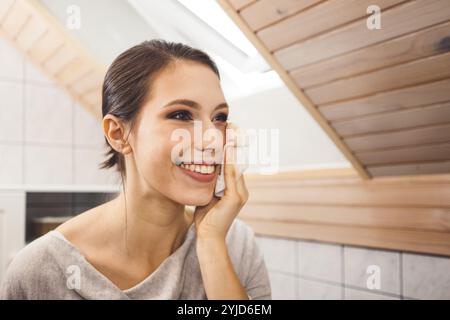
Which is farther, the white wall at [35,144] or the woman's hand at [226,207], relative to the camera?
the white wall at [35,144]

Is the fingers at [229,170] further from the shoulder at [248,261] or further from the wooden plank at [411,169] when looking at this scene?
the wooden plank at [411,169]

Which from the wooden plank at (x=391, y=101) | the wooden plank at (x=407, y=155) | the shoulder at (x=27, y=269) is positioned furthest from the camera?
the wooden plank at (x=407, y=155)

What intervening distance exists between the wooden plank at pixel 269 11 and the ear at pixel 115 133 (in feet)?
1.30

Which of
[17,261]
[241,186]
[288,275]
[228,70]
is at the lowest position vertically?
[288,275]

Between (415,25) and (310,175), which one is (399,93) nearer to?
(415,25)

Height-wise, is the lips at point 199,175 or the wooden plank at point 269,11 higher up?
the wooden plank at point 269,11

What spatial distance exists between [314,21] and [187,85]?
0.32m

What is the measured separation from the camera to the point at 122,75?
82 centimetres

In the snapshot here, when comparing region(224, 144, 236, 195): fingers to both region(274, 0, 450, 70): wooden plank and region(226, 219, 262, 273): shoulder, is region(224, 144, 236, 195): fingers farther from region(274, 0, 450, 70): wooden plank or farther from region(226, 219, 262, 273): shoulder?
region(274, 0, 450, 70): wooden plank

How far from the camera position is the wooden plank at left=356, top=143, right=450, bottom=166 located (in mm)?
1021

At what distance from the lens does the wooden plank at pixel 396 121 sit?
95 centimetres

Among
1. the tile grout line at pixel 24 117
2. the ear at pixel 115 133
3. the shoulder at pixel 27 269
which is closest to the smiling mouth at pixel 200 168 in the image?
the ear at pixel 115 133
